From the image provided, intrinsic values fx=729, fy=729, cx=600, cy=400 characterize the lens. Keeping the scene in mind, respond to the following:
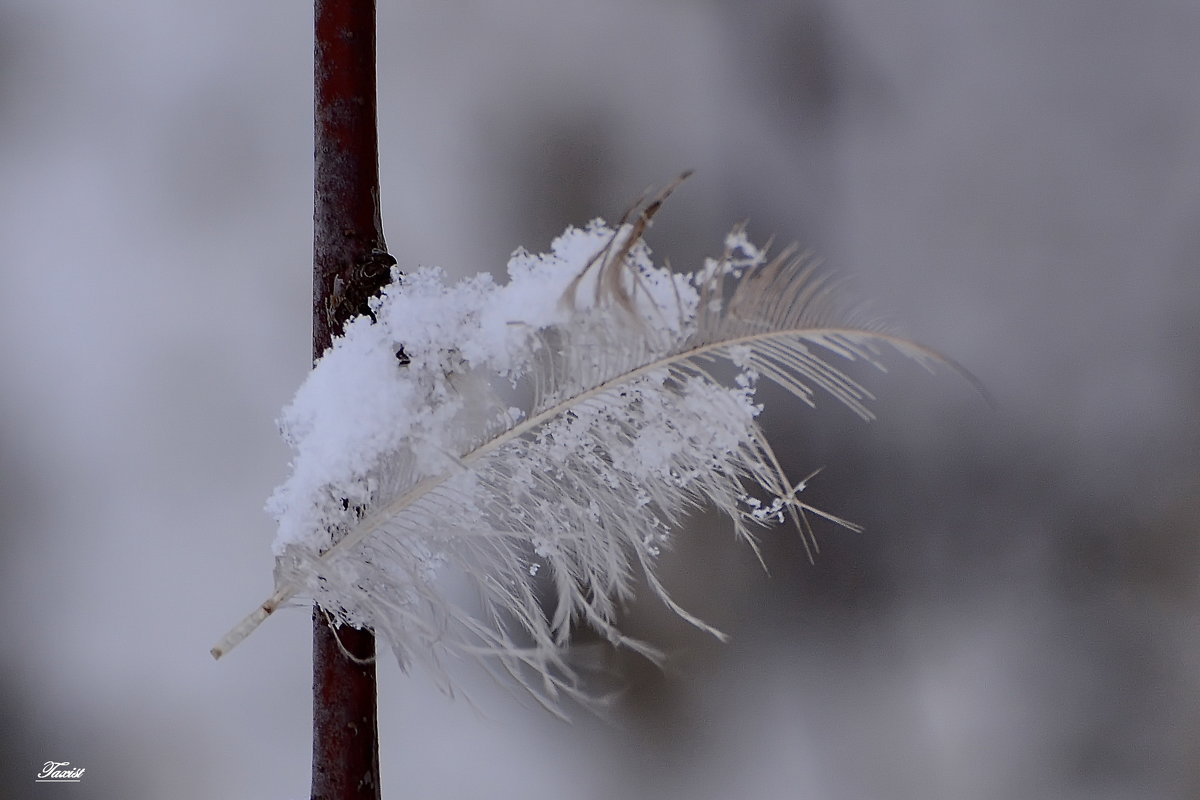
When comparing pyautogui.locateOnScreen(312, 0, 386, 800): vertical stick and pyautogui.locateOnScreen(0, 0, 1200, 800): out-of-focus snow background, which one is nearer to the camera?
pyautogui.locateOnScreen(312, 0, 386, 800): vertical stick

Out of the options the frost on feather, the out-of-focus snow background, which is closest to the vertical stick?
the frost on feather

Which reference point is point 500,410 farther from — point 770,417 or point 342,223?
point 770,417

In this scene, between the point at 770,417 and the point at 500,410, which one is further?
the point at 770,417

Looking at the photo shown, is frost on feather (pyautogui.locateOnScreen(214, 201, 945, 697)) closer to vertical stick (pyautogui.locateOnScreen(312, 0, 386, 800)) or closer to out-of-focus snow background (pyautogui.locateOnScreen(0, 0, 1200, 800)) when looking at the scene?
vertical stick (pyautogui.locateOnScreen(312, 0, 386, 800))

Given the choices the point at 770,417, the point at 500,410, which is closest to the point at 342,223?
the point at 500,410

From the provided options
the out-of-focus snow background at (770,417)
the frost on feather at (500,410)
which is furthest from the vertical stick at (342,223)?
the out-of-focus snow background at (770,417)
